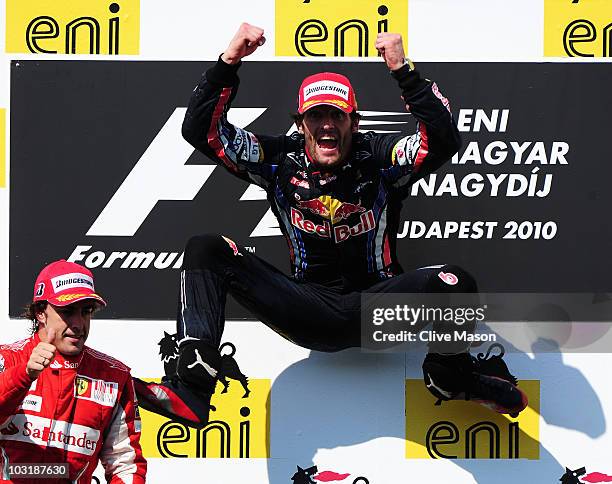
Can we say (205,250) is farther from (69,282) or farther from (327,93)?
(327,93)

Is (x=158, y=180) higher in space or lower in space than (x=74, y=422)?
higher

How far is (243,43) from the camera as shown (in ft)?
10.2

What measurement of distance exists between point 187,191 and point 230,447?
0.83 m

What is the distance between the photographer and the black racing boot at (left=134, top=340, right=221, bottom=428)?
123 inches

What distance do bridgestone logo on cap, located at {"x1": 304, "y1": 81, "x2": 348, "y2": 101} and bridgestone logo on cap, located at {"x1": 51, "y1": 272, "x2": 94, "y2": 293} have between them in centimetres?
85

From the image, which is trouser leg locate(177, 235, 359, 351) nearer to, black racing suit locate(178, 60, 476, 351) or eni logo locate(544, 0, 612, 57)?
black racing suit locate(178, 60, 476, 351)

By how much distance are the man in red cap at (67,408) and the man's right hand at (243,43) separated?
0.71 metres

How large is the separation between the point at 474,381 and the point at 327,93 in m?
0.95

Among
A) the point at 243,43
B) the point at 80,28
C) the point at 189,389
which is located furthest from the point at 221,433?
the point at 80,28

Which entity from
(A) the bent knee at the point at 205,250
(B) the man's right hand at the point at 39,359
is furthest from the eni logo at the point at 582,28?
(B) the man's right hand at the point at 39,359

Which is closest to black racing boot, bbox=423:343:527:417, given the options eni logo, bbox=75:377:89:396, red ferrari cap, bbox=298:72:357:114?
red ferrari cap, bbox=298:72:357:114

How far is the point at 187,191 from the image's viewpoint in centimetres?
364

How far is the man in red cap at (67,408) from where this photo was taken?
2.90 m

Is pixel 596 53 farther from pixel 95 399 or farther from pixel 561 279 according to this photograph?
pixel 95 399
